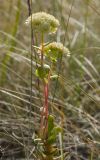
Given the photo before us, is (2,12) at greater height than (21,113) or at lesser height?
greater

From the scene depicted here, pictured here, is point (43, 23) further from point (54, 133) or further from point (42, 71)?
point (54, 133)

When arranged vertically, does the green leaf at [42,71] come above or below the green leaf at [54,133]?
above

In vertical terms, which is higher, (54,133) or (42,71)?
(42,71)

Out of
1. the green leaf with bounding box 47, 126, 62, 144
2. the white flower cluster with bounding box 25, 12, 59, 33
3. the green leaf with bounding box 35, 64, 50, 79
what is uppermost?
the white flower cluster with bounding box 25, 12, 59, 33

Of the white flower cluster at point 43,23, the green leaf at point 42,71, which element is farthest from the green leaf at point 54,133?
the white flower cluster at point 43,23

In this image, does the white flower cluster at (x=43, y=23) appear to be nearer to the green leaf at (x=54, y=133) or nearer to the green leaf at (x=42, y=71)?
the green leaf at (x=42, y=71)

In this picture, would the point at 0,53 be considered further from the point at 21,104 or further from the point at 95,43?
the point at 95,43

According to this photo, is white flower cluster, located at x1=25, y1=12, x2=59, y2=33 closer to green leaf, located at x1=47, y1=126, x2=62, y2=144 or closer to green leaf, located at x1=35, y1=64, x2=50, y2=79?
green leaf, located at x1=35, y1=64, x2=50, y2=79

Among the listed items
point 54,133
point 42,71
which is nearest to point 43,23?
point 42,71

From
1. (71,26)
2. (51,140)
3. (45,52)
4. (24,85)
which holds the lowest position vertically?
(51,140)

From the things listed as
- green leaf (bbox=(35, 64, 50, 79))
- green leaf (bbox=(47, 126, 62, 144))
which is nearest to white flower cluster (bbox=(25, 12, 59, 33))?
green leaf (bbox=(35, 64, 50, 79))

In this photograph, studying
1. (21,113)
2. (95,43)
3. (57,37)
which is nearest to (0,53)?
(57,37)
